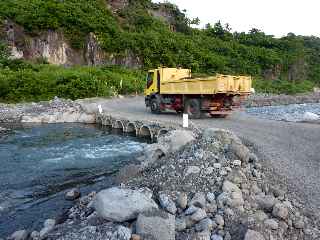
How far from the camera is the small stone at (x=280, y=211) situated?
7.98 m

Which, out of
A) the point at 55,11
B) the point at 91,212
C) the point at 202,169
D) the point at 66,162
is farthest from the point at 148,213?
the point at 55,11

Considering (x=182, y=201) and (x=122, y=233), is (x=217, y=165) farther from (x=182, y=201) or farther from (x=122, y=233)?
(x=122, y=233)

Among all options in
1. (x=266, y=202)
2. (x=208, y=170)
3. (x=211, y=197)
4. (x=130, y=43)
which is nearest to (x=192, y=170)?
(x=208, y=170)

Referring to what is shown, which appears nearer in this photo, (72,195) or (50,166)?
(72,195)

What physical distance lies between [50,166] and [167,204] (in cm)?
776

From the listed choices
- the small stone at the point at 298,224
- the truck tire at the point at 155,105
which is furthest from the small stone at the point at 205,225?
the truck tire at the point at 155,105

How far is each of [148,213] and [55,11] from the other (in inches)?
1942

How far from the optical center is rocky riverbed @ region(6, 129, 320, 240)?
7.56 meters

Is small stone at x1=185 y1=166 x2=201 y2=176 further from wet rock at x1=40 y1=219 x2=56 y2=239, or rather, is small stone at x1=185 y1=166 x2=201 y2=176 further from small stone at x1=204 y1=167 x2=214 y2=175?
wet rock at x1=40 y1=219 x2=56 y2=239

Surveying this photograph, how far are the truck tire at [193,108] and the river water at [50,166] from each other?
134 inches

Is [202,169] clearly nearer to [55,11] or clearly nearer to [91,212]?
[91,212]

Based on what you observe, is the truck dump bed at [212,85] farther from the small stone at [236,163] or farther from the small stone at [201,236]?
the small stone at [201,236]

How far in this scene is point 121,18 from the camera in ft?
211

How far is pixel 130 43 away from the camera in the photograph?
53969mm
